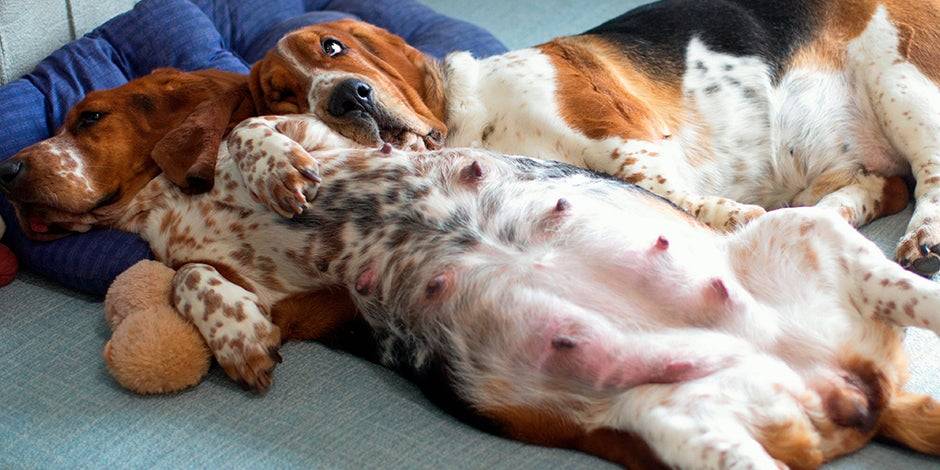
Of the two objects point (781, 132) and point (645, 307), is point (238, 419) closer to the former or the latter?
point (645, 307)

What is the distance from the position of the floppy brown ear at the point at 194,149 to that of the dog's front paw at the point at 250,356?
545 mm

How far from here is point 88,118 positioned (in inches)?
125

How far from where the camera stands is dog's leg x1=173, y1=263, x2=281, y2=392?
266cm

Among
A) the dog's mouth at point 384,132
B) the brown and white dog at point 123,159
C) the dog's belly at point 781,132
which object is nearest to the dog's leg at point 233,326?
the brown and white dog at point 123,159

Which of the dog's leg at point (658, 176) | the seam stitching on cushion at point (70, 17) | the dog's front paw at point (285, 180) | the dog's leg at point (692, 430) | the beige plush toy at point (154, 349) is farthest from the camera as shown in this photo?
the seam stitching on cushion at point (70, 17)

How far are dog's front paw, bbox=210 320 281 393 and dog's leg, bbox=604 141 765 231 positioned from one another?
122 cm

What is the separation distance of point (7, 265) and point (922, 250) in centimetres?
281

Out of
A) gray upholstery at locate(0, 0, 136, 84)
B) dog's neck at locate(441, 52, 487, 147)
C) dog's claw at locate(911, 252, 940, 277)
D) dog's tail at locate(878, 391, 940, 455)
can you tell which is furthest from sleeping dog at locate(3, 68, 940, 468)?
gray upholstery at locate(0, 0, 136, 84)

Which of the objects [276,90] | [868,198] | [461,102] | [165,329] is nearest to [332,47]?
[276,90]

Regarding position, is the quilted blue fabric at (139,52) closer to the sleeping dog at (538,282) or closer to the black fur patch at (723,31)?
the sleeping dog at (538,282)

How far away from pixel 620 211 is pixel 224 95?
1.37 m

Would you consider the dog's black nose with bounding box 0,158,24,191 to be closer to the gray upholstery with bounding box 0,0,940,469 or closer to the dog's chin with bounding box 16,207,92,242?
the dog's chin with bounding box 16,207,92,242

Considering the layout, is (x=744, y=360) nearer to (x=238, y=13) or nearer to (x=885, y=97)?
(x=885, y=97)

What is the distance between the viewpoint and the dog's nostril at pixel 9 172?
307cm
